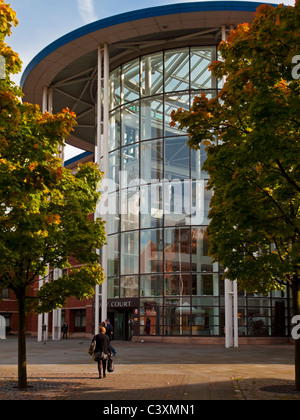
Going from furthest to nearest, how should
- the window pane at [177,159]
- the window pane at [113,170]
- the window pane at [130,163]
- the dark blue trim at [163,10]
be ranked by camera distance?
1. the window pane at [113,170]
2. the window pane at [130,163]
3. the window pane at [177,159]
4. the dark blue trim at [163,10]

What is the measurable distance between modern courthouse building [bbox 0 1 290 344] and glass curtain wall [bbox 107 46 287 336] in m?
0.06

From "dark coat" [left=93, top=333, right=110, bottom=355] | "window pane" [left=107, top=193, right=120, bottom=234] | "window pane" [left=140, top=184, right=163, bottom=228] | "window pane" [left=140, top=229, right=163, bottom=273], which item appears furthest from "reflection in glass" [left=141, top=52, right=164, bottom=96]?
"dark coat" [left=93, top=333, right=110, bottom=355]

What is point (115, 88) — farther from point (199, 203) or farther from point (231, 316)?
point (231, 316)

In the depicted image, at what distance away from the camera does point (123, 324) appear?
34.8 meters

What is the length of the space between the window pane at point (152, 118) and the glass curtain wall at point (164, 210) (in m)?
0.06

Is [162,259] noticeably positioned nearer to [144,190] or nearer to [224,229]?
[144,190]

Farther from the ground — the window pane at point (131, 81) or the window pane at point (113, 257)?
the window pane at point (131, 81)

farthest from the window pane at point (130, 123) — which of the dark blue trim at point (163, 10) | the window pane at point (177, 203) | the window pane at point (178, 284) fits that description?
the window pane at point (178, 284)

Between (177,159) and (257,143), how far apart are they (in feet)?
77.3

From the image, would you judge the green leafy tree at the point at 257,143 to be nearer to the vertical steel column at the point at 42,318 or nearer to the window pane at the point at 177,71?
the window pane at the point at 177,71

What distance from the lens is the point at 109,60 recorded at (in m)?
37.2

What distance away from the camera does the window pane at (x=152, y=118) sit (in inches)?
1341

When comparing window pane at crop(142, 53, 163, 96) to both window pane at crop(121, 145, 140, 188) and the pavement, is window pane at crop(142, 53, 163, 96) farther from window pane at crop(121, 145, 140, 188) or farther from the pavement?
the pavement

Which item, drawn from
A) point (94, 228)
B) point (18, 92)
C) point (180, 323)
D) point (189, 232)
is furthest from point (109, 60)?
point (18, 92)
